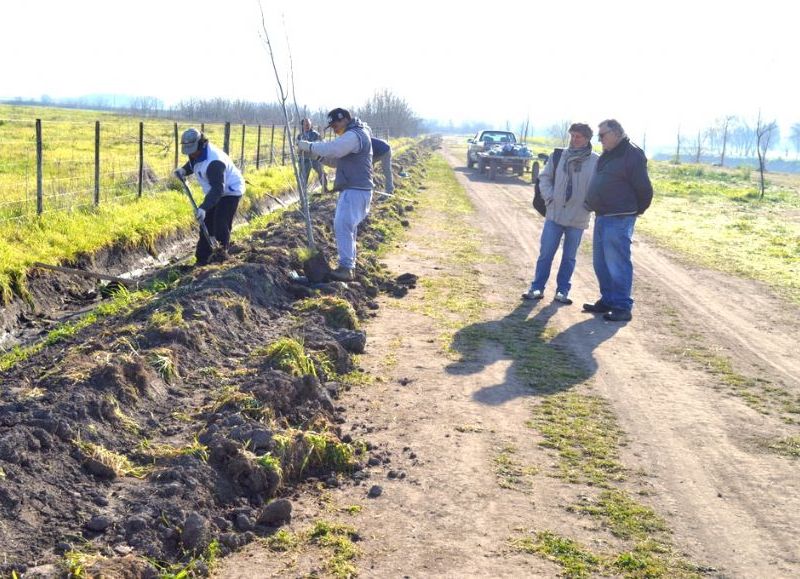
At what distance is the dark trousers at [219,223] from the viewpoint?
9.29 metres

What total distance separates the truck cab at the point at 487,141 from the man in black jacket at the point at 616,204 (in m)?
22.6

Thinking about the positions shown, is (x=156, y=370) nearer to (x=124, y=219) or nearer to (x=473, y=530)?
(x=473, y=530)

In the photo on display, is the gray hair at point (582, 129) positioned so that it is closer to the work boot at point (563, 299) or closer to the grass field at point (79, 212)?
the work boot at point (563, 299)

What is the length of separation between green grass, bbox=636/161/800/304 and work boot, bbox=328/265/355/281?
5275 mm

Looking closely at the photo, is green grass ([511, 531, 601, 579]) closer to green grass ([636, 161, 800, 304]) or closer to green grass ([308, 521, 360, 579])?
green grass ([308, 521, 360, 579])

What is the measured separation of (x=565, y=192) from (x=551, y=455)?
4.43 m

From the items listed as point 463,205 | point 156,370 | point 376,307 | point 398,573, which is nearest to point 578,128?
point 376,307

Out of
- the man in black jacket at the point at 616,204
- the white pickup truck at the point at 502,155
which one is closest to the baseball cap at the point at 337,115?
the man in black jacket at the point at 616,204

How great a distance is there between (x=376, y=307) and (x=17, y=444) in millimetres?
4733

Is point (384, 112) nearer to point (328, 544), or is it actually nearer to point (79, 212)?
point (79, 212)

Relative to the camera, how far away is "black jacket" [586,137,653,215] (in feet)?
26.3

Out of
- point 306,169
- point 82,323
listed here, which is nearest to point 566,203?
point 306,169

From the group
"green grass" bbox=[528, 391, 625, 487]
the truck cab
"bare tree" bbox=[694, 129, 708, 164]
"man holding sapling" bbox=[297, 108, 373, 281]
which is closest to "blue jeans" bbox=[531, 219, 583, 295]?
"man holding sapling" bbox=[297, 108, 373, 281]

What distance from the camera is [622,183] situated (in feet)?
26.6
